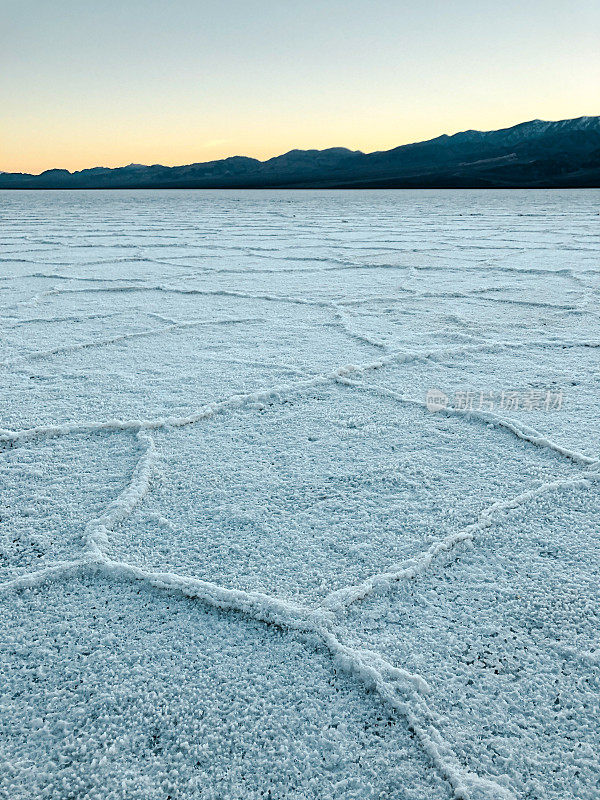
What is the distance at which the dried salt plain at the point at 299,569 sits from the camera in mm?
607

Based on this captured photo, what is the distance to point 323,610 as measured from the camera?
79 cm

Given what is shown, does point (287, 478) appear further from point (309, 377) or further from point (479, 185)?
point (479, 185)

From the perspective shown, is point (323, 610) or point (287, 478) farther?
point (287, 478)

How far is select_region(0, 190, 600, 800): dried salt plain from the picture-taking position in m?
0.61

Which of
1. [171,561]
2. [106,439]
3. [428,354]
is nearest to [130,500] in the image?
[171,561]

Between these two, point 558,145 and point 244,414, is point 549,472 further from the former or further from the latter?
point 558,145

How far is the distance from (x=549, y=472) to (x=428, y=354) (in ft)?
2.63

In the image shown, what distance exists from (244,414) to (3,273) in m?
2.80

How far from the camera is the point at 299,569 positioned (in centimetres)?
88

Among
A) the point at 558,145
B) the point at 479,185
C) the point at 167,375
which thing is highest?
the point at 558,145

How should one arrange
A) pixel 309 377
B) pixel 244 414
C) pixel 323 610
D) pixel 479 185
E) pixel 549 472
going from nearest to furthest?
pixel 323 610
pixel 549 472
pixel 244 414
pixel 309 377
pixel 479 185

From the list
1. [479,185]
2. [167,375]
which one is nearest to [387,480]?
[167,375]

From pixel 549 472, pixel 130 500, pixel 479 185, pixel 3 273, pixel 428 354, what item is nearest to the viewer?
pixel 130 500

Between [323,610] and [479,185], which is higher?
[479,185]
